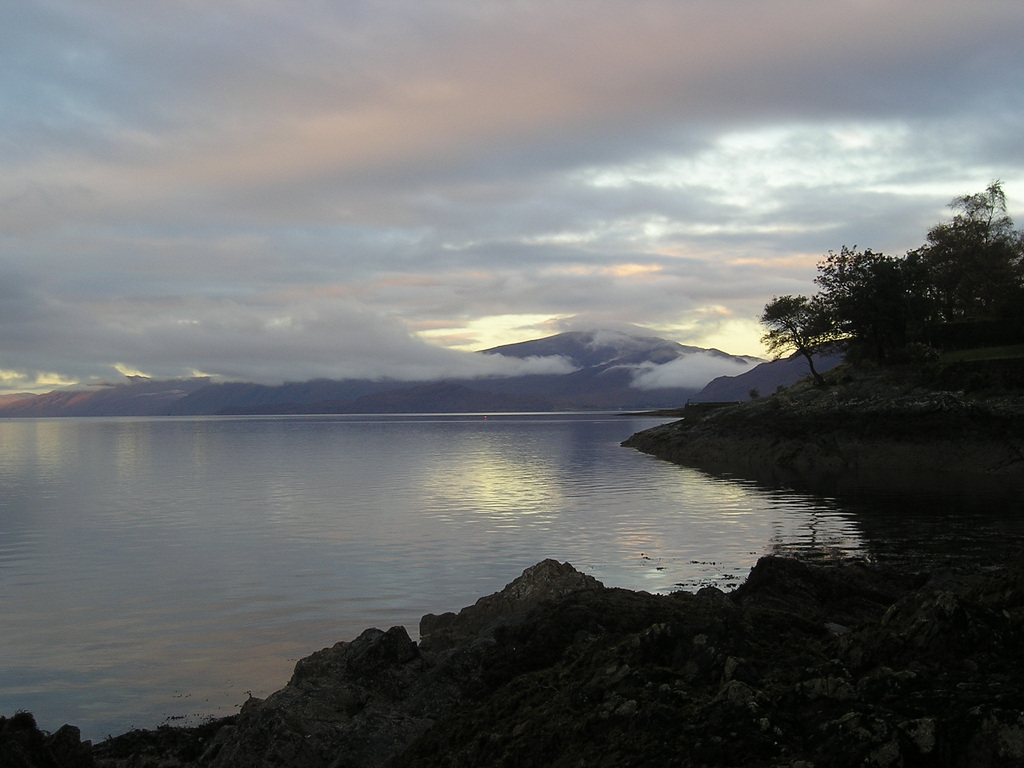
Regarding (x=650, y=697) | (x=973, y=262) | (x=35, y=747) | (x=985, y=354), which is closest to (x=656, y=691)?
(x=650, y=697)

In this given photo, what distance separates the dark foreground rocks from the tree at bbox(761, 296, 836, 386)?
73025mm

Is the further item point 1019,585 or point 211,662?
point 211,662

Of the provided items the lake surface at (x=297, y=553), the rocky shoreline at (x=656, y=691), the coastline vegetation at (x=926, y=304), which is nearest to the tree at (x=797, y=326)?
the coastline vegetation at (x=926, y=304)

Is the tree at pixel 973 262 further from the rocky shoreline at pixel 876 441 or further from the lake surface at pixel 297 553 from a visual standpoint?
the lake surface at pixel 297 553

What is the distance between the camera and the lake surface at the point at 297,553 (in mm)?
15898

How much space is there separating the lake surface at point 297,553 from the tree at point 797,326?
31759mm

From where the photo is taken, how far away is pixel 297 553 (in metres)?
28.0

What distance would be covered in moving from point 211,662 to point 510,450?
7732 centimetres

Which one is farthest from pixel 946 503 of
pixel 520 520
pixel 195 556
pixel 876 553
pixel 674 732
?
pixel 674 732

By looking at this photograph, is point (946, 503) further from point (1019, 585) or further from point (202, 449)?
point (202, 449)

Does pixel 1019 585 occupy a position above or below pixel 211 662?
above

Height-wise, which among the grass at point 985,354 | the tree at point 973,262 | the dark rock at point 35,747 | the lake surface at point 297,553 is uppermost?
the tree at point 973,262

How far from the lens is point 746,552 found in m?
26.5

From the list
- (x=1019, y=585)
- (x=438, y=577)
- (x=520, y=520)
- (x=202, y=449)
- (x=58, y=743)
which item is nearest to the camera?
(x=1019, y=585)
